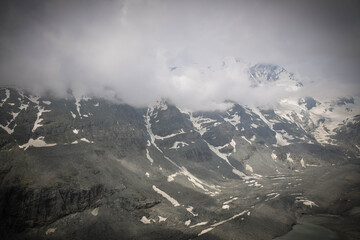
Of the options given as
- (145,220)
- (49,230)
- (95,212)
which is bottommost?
(49,230)

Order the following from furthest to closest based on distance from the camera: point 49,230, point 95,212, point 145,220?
point 145,220
point 95,212
point 49,230

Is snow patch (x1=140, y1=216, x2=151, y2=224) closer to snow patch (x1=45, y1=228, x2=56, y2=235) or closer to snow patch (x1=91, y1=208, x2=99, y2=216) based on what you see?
snow patch (x1=91, y1=208, x2=99, y2=216)

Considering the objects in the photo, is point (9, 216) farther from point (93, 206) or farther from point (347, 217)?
point (347, 217)

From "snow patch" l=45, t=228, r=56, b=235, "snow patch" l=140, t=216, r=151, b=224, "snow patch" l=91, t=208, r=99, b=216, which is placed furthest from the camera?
"snow patch" l=140, t=216, r=151, b=224

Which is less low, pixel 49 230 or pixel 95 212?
pixel 95 212

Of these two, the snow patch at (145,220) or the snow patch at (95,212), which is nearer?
the snow patch at (95,212)

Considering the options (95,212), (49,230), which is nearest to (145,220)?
(95,212)

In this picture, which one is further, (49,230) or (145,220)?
(145,220)

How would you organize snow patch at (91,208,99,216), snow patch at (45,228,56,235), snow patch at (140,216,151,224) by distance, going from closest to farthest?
snow patch at (45,228,56,235)
snow patch at (91,208,99,216)
snow patch at (140,216,151,224)

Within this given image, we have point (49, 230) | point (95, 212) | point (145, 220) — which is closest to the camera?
point (49, 230)

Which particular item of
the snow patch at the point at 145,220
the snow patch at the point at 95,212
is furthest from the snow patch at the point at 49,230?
the snow patch at the point at 145,220

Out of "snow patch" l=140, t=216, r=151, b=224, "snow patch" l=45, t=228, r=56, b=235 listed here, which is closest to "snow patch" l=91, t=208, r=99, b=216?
"snow patch" l=45, t=228, r=56, b=235

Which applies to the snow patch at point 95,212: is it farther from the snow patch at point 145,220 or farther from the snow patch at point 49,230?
the snow patch at point 145,220

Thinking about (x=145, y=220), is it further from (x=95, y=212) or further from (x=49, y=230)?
(x=49, y=230)
